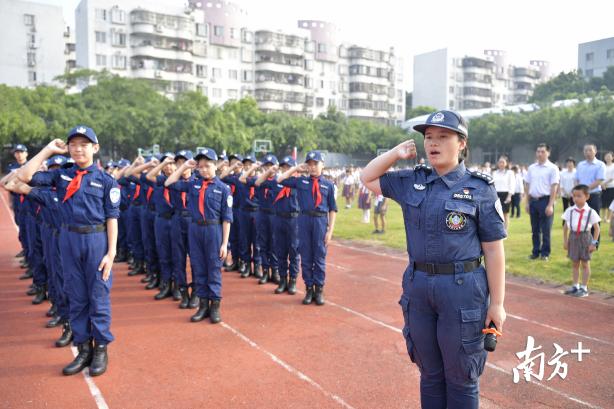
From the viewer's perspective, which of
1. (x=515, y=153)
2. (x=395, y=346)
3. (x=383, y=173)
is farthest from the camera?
(x=515, y=153)

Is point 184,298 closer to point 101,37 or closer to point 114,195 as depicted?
point 114,195

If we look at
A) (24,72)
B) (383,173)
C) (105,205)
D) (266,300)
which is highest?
(24,72)

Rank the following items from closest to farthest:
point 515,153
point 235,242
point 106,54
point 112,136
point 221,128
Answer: point 235,242, point 112,136, point 221,128, point 515,153, point 106,54

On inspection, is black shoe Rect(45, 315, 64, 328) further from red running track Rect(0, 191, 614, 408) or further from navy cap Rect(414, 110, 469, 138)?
navy cap Rect(414, 110, 469, 138)

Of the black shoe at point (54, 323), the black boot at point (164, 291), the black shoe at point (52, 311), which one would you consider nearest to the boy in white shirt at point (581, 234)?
the black boot at point (164, 291)

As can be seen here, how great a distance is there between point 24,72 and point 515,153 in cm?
5131

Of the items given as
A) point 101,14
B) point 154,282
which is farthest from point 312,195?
point 101,14

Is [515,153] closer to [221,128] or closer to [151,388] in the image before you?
[221,128]

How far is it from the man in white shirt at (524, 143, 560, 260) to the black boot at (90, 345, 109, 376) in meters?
7.95

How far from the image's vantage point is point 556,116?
39.2 metres

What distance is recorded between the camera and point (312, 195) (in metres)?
7.30

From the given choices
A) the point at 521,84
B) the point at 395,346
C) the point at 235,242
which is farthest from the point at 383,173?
the point at 521,84

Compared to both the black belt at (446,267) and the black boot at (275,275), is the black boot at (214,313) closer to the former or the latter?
the black boot at (275,275)

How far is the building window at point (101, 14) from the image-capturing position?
5238 centimetres
